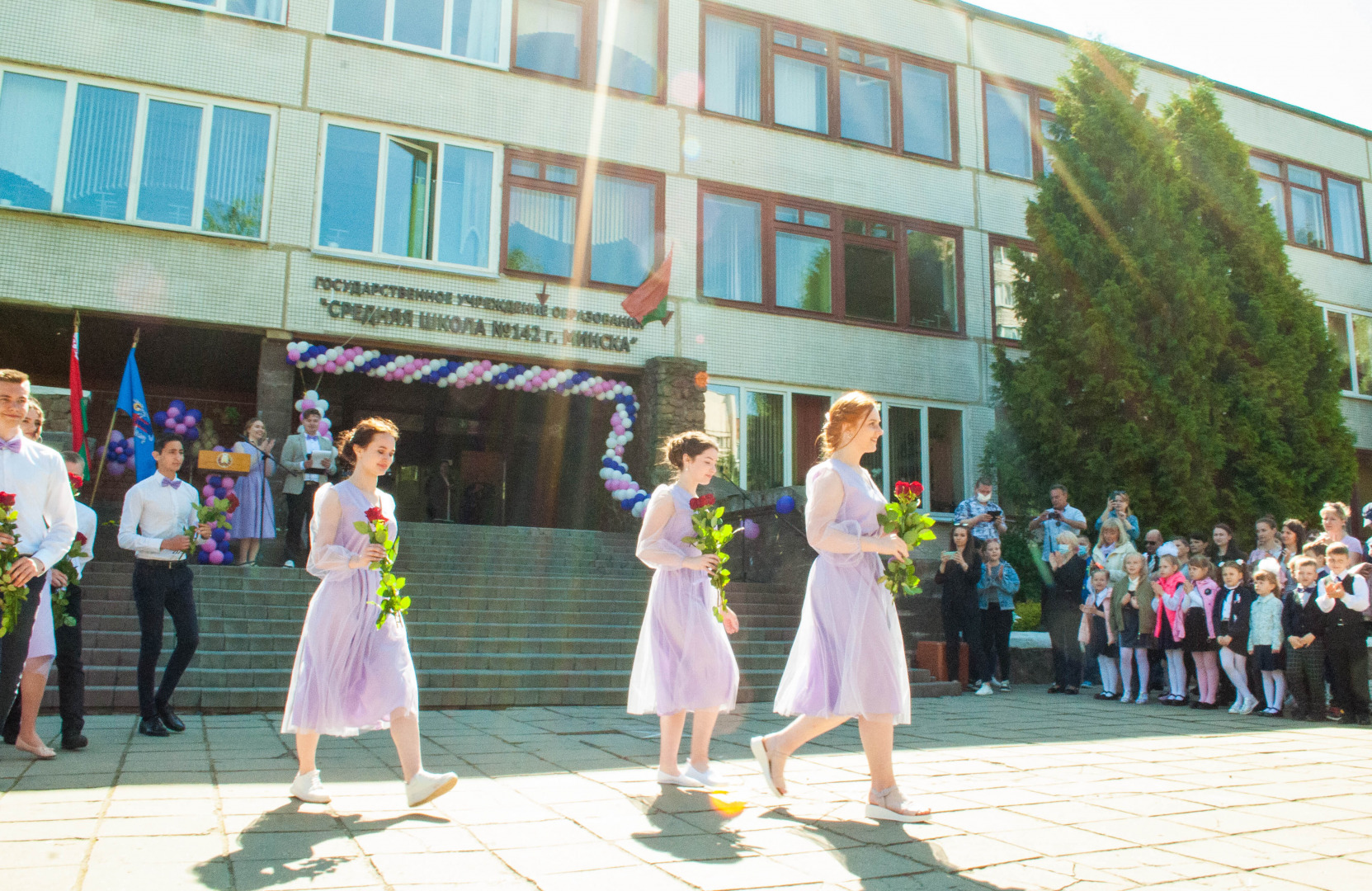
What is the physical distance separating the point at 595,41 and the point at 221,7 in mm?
5428

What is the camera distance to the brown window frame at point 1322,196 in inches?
864

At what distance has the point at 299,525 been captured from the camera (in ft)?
38.1

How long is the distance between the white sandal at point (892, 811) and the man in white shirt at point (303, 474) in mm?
8431

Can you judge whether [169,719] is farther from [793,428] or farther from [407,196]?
[793,428]

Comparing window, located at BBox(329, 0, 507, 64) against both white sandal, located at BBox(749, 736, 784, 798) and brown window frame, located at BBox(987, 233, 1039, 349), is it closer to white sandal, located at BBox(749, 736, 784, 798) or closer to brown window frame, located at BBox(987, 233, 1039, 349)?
brown window frame, located at BBox(987, 233, 1039, 349)

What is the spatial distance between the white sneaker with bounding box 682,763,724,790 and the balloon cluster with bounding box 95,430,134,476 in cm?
1110

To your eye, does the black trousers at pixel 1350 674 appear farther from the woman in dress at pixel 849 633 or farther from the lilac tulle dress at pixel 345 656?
the lilac tulle dress at pixel 345 656

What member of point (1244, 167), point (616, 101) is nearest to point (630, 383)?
point (616, 101)

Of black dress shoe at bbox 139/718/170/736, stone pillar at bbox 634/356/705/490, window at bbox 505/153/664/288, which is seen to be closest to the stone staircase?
black dress shoe at bbox 139/718/170/736

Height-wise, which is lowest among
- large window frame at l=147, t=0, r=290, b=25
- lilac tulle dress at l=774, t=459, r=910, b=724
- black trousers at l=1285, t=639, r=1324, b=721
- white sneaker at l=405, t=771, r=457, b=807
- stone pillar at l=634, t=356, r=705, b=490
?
white sneaker at l=405, t=771, r=457, b=807

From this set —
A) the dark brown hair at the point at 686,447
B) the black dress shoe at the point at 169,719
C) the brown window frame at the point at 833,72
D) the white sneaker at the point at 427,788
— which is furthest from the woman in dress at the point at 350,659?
the brown window frame at the point at 833,72

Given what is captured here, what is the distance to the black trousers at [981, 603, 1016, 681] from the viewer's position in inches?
446

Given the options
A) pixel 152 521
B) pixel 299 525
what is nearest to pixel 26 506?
pixel 152 521

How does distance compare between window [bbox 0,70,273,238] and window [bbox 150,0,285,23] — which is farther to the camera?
window [bbox 150,0,285,23]
